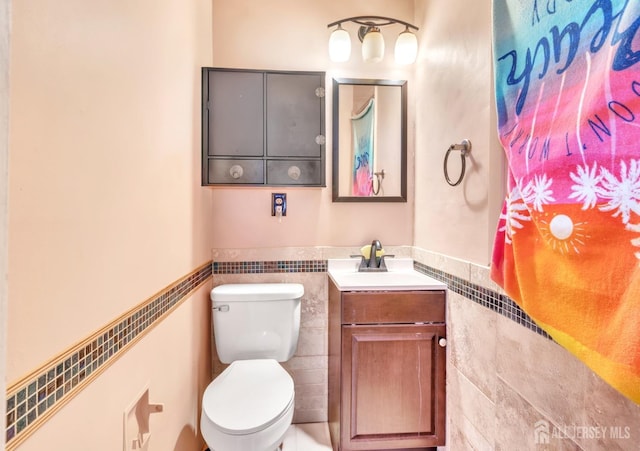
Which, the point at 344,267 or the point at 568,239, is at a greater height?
the point at 568,239

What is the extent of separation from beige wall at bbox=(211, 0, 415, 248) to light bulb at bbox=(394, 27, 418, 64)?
9 cm

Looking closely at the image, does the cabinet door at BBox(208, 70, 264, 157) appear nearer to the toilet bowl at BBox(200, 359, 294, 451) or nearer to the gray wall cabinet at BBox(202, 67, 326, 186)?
the gray wall cabinet at BBox(202, 67, 326, 186)

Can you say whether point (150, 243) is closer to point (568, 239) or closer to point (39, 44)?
point (39, 44)

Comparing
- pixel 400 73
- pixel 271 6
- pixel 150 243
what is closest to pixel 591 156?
pixel 150 243

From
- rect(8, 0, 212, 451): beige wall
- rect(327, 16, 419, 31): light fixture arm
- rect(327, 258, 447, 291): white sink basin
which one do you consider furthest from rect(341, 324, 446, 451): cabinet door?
rect(327, 16, 419, 31): light fixture arm

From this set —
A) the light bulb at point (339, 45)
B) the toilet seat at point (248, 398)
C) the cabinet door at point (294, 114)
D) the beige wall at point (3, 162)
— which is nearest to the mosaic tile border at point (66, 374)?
the beige wall at point (3, 162)

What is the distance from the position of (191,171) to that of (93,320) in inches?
34.7

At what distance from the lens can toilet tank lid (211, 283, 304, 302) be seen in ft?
5.19

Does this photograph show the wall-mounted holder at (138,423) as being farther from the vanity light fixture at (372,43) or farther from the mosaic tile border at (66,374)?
the vanity light fixture at (372,43)

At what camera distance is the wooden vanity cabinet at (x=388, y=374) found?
1389 mm

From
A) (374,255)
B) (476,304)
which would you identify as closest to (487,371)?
(476,304)

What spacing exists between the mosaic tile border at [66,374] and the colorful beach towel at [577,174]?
3.36 feet

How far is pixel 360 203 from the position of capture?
1880mm

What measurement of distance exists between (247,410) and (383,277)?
0.93 metres
